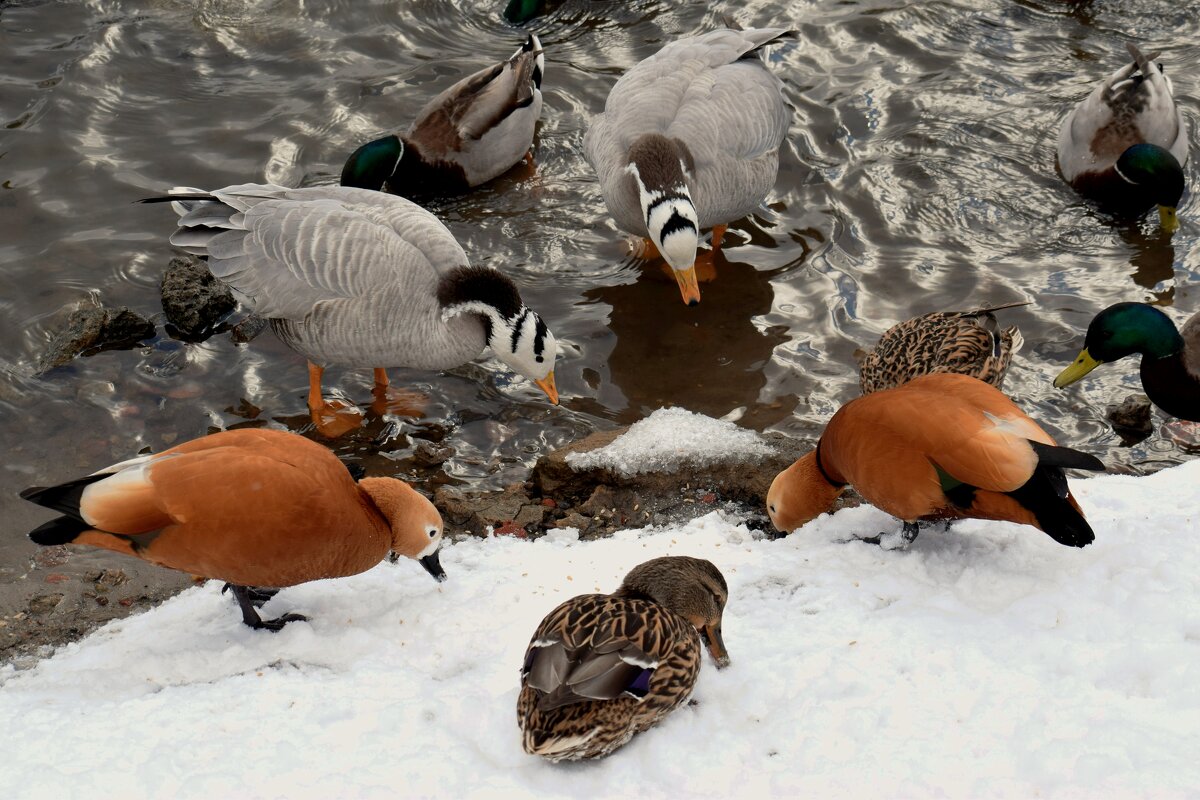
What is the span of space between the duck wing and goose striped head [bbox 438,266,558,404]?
0.67ft

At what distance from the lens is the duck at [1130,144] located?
8398 mm

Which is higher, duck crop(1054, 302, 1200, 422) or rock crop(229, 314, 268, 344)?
duck crop(1054, 302, 1200, 422)

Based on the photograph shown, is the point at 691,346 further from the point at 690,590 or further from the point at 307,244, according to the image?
the point at 690,590

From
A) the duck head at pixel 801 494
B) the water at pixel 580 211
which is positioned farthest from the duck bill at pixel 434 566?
the water at pixel 580 211

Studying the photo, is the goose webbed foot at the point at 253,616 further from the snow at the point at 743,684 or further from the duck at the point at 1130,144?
the duck at the point at 1130,144

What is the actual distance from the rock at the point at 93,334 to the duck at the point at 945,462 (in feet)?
16.3

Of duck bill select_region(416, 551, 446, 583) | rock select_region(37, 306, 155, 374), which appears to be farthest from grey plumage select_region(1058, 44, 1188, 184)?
rock select_region(37, 306, 155, 374)

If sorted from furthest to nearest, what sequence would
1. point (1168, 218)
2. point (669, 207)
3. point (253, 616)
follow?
1. point (1168, 218)
2. point (669, 207)
3. point (253, 616)

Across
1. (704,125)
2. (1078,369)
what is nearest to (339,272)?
(704,125)

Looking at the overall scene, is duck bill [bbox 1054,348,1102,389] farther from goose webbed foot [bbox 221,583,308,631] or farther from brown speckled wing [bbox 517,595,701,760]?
goose webbed foot [bbox 221,583,308,631]

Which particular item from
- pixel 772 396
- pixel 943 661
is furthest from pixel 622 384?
pixel 943 661

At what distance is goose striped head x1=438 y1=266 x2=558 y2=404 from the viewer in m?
6.86

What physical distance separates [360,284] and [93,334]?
2.12 meters

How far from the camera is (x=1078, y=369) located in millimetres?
7156
